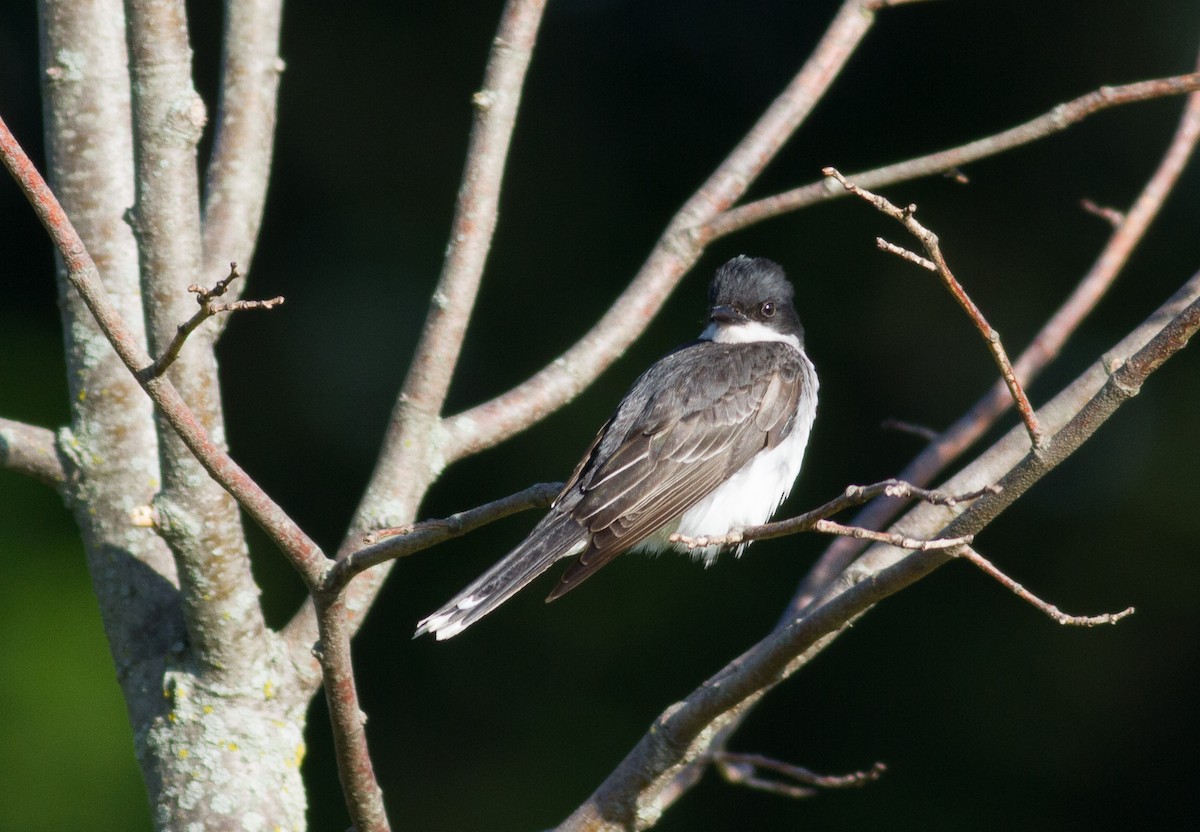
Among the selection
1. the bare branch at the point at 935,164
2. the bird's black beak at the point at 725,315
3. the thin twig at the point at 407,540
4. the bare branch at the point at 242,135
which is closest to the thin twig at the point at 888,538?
the thin twig at the point at 407,540

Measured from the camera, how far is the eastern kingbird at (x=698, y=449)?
11.1ft

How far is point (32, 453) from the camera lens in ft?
9.66

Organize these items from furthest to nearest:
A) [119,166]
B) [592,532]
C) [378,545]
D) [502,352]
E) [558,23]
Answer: [558,23] → [502,352] → [592,532] → [119,166] → [378,545]

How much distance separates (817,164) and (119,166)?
141 inches

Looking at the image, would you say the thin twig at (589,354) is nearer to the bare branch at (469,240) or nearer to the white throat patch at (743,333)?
the bare branch at (469,240)

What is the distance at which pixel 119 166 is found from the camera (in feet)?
9.87

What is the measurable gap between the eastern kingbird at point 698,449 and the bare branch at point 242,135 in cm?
105

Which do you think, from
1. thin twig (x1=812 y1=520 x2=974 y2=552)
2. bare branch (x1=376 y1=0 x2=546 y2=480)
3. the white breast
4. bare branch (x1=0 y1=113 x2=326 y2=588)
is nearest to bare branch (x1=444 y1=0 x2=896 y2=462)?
bare branch (x1=376 y1=0 x2=546 y2=480)

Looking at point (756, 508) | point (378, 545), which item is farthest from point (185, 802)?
point (756, 508)

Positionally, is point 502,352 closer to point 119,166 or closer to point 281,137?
point 281,137

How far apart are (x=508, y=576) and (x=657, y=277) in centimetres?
90

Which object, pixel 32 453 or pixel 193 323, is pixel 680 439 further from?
pixel 193 323

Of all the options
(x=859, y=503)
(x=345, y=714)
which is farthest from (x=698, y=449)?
(x=859, y=503)

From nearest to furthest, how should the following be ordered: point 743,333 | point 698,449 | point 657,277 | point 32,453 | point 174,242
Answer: point 174,242 < point 32,453 < point 657,277 < point 698,449 < point 743,333
